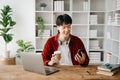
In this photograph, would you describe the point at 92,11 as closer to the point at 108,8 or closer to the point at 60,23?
the point at 108,8

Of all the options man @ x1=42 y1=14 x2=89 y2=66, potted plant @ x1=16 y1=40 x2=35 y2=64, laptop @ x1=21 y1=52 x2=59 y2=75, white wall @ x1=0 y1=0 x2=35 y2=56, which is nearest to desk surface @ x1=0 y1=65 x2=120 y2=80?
laptop @ x1=21 y1=52 x2=59 y2=75

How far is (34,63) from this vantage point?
1.63 metres

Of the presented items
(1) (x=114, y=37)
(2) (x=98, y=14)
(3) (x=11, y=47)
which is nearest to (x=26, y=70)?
(1) (x=114, y=37)

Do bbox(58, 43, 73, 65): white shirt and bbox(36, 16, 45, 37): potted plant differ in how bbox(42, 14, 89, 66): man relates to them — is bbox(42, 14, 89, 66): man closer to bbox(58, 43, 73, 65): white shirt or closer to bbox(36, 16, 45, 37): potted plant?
bbox(58, 43, 73, 65): white shirt

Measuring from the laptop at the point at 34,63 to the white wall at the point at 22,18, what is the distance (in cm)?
301

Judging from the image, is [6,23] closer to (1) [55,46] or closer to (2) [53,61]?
(1) [55,46]

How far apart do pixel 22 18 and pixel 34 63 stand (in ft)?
10.6

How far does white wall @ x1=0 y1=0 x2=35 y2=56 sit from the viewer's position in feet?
15.2

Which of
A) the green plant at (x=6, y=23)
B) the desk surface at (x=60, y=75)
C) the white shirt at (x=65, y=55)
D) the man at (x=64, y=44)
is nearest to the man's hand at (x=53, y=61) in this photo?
the desk surface at (x=60, y=75)

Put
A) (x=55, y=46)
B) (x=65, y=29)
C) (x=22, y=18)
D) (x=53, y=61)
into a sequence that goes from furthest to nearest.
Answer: (x=22, y=18)
(x=55, y=46)
(x=65, y=29)
(x=53, y=61)

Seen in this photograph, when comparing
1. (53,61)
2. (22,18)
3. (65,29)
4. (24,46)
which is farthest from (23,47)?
(53,61)

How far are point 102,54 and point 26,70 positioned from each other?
3.32 m

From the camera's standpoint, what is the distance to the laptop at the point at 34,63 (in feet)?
5.16

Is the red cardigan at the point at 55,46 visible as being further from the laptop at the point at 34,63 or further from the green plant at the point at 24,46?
the green plant at the point at 24,46
